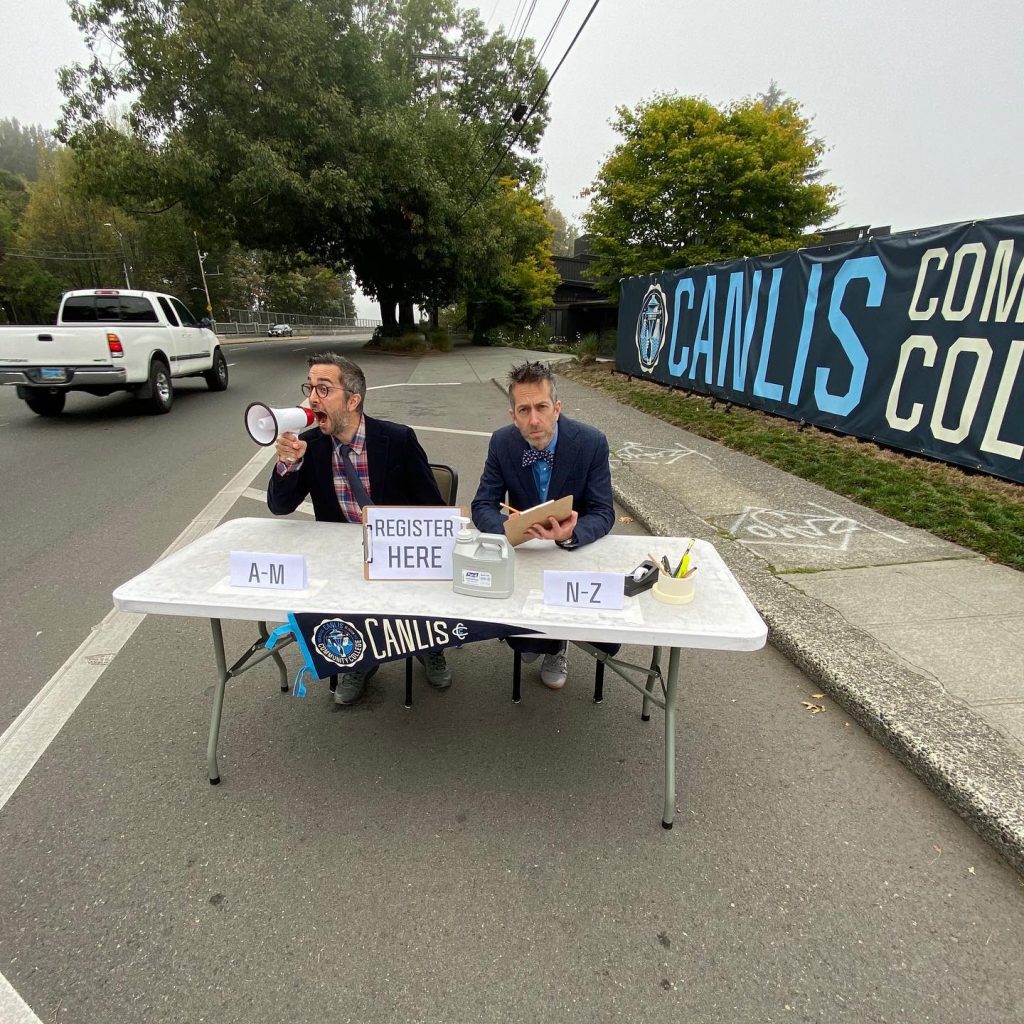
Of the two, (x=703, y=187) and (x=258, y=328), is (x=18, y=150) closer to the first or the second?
(x=258, y=328)

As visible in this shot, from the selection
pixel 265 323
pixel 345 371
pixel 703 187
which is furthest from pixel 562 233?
pixel 345 371

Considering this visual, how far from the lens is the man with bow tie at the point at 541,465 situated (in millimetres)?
2461

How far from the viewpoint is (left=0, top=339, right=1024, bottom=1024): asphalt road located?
1581mm

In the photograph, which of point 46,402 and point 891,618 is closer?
point 891,618

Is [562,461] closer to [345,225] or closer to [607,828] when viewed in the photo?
[607,828]

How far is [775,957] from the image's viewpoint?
1.67 m

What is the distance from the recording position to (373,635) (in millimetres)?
1933

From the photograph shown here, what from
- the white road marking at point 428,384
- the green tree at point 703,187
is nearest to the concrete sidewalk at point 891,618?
the white road marking at point 428,384

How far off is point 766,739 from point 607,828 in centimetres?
90

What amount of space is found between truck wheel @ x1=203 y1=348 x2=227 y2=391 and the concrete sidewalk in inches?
417

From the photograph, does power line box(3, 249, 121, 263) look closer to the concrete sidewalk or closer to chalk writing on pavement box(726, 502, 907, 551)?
the concrete sidewalk

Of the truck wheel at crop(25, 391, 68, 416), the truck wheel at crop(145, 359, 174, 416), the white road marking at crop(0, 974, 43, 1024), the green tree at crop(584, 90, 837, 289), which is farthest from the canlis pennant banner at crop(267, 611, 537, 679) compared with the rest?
the green tree at crop(584, 90, 837, 289)

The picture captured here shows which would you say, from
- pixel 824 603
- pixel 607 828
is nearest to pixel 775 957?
pixel 607 828

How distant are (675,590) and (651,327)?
1110 centimetres
